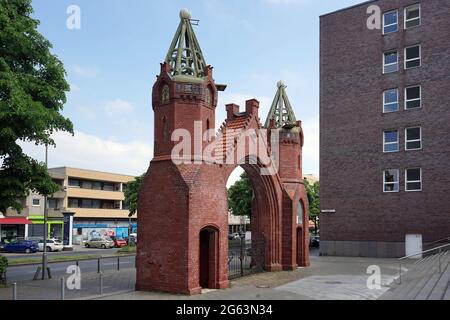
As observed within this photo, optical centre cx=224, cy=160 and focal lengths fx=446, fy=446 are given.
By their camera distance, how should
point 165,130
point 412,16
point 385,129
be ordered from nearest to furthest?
point 165,130, point 412,16, point 385,129

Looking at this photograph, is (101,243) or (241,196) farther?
(241,196)

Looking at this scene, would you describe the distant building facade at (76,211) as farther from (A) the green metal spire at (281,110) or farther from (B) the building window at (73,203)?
(A) the green metal spire at (281,110)

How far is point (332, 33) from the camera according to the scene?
117ft

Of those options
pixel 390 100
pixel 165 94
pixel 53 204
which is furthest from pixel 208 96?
pixel 53 204

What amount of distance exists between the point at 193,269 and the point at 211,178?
3426mm

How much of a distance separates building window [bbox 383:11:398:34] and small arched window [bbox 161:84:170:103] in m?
22.6

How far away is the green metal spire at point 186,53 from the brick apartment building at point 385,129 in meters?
19.3

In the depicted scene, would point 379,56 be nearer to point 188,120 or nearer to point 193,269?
point 188,120

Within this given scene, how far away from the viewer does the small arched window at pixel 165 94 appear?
55.7 ft

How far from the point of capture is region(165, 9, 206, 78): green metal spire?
1723 cm

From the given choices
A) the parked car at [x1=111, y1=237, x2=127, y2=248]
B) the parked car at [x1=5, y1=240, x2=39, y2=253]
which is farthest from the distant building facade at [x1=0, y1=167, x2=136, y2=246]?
the parked car at [x1=5, y1=240, x2=39, y2=253]

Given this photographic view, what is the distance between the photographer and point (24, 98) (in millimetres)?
15719

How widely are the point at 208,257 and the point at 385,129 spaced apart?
2033 cm

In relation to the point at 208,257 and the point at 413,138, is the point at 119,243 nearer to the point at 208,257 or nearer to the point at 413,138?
the point at 413,138
